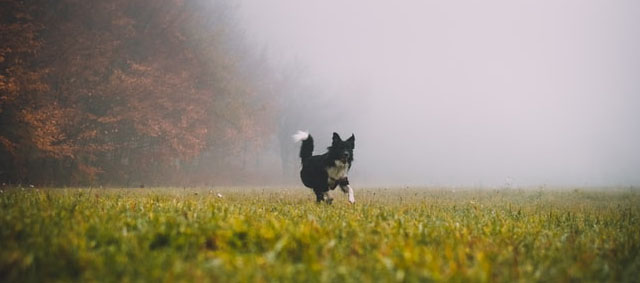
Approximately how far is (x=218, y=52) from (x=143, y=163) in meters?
11.2

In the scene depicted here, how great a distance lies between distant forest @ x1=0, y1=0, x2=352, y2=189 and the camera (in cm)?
1610

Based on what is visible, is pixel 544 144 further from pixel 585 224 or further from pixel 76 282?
pixel 76 282

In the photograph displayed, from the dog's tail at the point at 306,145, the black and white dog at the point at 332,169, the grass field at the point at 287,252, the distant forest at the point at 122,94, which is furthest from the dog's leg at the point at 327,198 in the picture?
the distant forest at the point at 122,94

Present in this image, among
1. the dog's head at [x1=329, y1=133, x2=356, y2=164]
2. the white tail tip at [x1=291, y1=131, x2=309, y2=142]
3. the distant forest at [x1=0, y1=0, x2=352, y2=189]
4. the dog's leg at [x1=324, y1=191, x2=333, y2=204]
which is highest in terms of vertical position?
the distant forest at [x1=0, y1=0, x2=352, y2=189]

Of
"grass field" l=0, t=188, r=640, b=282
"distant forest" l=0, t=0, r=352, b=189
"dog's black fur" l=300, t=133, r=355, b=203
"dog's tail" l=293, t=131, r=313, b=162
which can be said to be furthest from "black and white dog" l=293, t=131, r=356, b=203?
"distant forest" l=0, t=0, r=352, b=189

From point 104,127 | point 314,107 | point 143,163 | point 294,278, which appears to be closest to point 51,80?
point 104,127

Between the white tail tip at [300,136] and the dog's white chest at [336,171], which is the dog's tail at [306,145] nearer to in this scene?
the white tail tip at [300,136]

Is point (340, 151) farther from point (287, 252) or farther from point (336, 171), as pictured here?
point (287, 252)

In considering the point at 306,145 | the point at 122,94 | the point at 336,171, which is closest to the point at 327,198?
the point at 336,171

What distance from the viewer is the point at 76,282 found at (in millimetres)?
2664

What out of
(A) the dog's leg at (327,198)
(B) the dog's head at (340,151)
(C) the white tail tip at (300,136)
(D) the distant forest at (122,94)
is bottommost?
(A) the dog's leg at (327,198)

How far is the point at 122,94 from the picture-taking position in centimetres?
2053

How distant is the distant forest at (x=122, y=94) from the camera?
16.1 m

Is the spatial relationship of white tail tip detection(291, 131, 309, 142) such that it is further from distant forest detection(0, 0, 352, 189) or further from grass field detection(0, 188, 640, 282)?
distant forest detection(0, 0, 352, 189)
